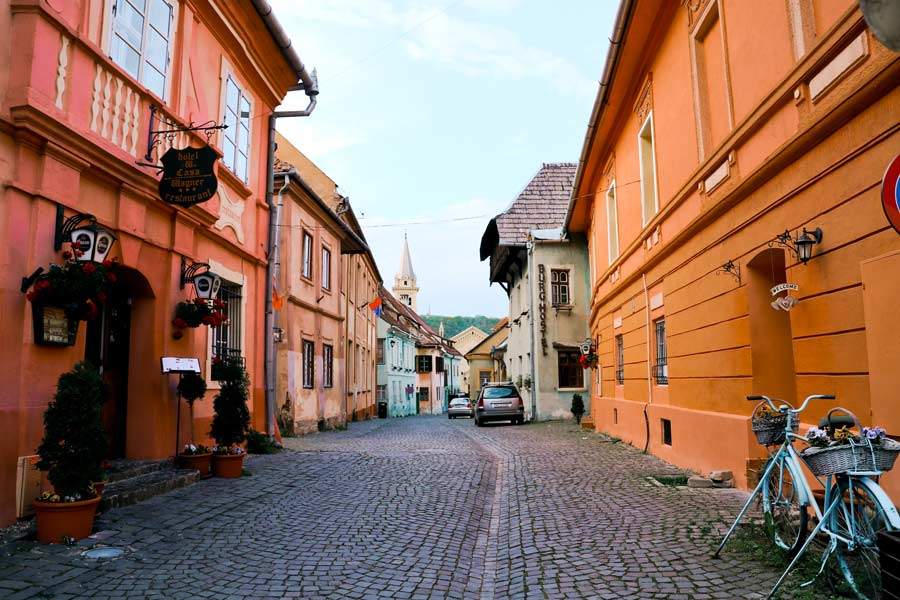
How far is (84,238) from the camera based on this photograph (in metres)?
6.59

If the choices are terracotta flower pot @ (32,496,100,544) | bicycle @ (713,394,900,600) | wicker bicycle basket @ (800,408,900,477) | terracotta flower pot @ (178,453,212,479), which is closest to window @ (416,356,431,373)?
terracotta flower pot @ (178,453,212,479)

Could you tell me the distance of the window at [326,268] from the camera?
71.4 ft

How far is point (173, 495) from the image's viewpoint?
7668mm

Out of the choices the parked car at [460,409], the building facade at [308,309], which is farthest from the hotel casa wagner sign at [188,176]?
the parked car at [460,409]

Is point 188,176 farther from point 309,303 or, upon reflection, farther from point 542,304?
point 542,304

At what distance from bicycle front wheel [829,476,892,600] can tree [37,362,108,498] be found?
5.51 metres

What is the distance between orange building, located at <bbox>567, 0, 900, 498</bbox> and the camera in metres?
5.23

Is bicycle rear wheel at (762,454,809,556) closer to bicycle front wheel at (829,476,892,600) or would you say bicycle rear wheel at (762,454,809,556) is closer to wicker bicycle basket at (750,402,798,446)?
wicker bicycle basket at (750,402,798,446)

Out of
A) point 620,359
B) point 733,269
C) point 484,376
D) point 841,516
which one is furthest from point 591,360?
point 484,376

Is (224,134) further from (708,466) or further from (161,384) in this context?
(708,466)

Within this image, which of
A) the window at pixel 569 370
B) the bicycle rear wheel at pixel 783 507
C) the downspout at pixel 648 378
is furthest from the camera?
the window at pixel 569 370

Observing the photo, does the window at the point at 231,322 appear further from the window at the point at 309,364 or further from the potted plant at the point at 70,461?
the window at the point at 309,364

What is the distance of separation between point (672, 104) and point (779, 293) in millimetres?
4949

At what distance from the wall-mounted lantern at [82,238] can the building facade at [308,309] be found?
10.4 meters
